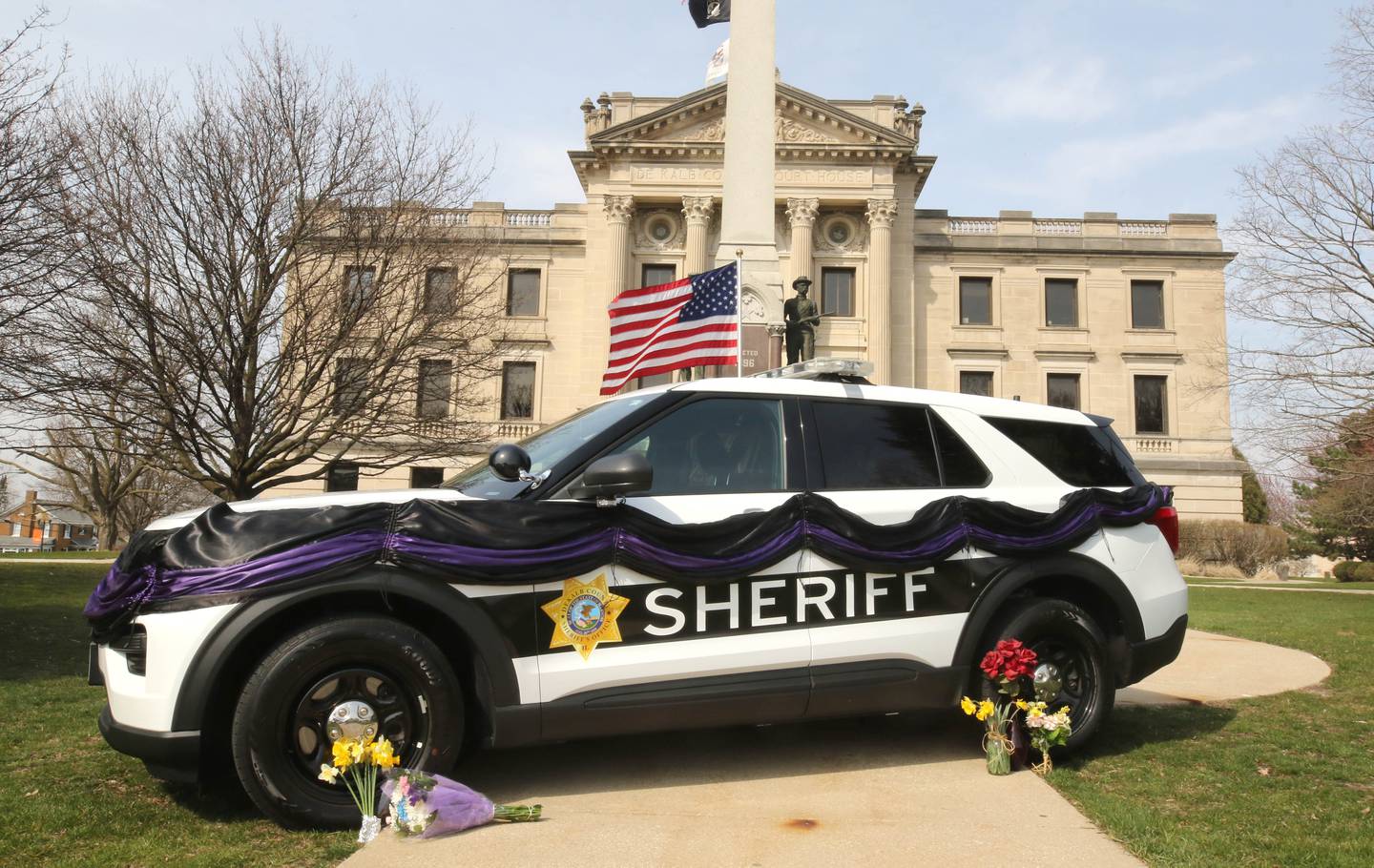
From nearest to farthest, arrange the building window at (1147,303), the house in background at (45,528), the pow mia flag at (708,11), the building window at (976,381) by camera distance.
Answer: the pow mia flag at (708,11) → the building window at (976,381) → the building window at (1147,303) → the house in background at (45,528)

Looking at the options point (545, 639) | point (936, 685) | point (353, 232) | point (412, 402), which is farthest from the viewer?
point (412, 402)

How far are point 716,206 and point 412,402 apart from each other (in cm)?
2690

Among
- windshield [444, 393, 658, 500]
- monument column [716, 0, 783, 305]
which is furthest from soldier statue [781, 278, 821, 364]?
windshield [444, 393, 658, 500]

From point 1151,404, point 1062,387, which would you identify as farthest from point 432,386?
point 1151,404

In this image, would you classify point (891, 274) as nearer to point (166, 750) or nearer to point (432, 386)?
point (432, 386)

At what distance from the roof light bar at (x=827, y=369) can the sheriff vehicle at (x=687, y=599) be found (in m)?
0.02

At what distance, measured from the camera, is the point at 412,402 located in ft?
61.7

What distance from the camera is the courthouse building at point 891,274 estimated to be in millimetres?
42031

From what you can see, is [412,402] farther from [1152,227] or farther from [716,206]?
[1152,227]

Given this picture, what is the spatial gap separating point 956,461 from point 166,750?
384cm

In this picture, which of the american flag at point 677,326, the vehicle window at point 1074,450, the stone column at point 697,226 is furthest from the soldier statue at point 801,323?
the stone column at point 697,226

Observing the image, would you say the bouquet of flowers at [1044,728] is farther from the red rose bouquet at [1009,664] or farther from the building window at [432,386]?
the building window at [432,386]

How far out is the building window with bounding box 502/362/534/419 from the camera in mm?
43156

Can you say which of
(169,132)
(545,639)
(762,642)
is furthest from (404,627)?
(169,132)
